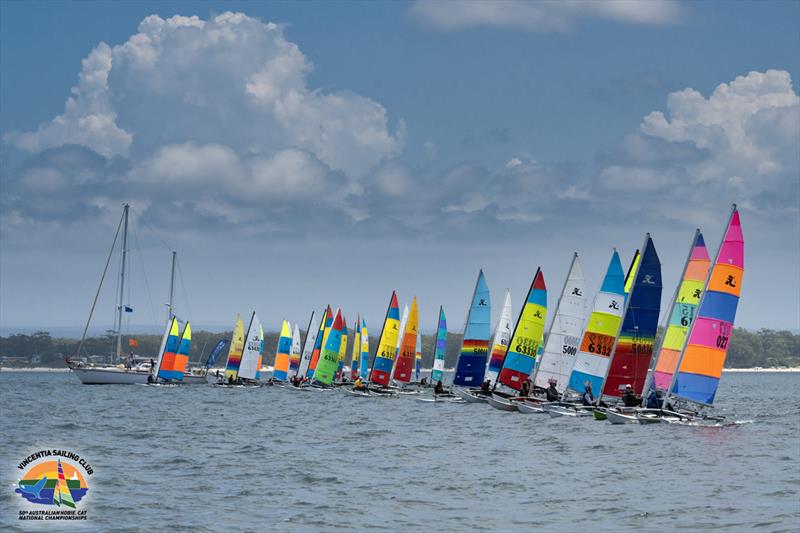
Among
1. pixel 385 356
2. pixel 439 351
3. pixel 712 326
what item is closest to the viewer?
pixel 712 326

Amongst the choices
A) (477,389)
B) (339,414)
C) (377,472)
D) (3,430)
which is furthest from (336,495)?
(477,389)

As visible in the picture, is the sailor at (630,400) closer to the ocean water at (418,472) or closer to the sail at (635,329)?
the ocean water at (418,472)

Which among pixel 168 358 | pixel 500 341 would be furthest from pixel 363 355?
pixel 500 341

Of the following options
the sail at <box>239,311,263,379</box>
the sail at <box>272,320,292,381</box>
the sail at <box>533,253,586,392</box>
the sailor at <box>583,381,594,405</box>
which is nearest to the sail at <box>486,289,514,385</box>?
the sail at <box>533,253,586,392</box>

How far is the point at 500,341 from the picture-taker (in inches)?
2532

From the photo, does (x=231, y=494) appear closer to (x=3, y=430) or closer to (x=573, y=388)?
(x=3, y=430)

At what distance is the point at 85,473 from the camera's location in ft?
91.9

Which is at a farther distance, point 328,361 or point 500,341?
point 328,361

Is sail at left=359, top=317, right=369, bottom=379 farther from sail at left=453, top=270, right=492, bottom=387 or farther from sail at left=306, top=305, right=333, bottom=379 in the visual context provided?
sail at left=453, top=270, right=492, bottom=387

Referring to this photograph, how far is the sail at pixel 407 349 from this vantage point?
2906 inches

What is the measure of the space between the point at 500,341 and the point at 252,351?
33412 millimetres

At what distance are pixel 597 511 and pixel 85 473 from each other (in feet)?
40.9

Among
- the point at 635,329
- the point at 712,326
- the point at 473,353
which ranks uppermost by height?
the point at 712,326

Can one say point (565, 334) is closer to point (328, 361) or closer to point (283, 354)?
point (328, 361)
